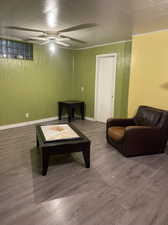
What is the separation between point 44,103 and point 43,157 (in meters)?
3.41

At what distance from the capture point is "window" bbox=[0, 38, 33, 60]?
4.47 metres

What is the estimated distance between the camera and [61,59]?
19.2 feet

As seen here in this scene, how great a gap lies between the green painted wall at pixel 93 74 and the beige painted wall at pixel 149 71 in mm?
→ 589

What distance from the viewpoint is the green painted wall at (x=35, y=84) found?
469 cm

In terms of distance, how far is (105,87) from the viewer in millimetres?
5484

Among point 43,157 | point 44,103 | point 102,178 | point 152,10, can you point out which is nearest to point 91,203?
point 102,178

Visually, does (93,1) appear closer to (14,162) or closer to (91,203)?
(91,203)

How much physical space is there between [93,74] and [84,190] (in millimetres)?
4240

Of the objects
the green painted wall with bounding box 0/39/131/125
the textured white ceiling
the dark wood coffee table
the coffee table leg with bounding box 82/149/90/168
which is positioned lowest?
the coffee table leg with bounding box 82/149/90/168

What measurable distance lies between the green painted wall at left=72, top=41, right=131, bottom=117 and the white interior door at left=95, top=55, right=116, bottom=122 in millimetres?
180

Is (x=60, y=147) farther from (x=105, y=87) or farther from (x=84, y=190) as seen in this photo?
(x=105, y=87)

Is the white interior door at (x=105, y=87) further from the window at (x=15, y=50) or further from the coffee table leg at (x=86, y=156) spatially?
the coffee table leg at (x=86, y=156)

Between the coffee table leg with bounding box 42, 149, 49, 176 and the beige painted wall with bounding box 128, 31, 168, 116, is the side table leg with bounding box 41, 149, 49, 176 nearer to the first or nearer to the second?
the coffee table leg with bounding box 42, 149, 49, 176

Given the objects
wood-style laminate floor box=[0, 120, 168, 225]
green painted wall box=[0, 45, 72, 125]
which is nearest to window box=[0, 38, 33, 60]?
green painted wall box=[0, 45, 72, 125]
